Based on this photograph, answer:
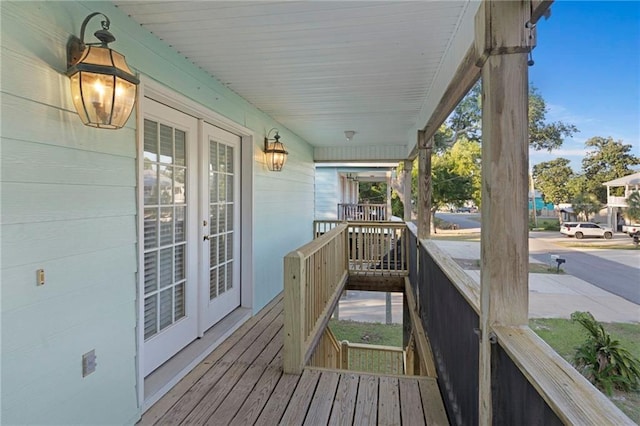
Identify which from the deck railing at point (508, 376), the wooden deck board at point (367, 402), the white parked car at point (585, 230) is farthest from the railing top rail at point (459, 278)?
the wooden deck board at point (367, 402)

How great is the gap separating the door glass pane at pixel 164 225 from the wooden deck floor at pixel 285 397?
54cm

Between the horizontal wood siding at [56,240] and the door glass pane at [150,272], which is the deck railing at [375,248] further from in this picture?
the horizontal wood siding at [56,240]

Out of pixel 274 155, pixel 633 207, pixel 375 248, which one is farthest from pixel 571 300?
pixel 375 248

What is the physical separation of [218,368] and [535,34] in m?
2.88

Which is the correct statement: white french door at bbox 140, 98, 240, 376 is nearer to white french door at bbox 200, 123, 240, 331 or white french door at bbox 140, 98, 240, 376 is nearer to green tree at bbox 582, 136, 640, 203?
white french door at bbox 200, 123, 240, 331

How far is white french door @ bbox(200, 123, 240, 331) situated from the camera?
127 inches

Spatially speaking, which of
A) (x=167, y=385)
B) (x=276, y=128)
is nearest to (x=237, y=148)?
(x=276, y=128)

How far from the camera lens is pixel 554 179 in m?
1.09

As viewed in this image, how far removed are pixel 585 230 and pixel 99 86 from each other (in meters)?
2.01

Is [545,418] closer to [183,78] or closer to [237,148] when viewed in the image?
[183,78]

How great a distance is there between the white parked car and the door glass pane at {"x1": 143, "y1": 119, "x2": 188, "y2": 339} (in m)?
2.38

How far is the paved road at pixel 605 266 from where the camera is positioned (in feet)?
2.60

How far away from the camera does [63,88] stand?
1.62 m

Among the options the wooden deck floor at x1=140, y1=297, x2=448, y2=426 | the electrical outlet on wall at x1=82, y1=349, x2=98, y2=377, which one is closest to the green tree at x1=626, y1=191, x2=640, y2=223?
the wooden deck floor at x1=140, y1=297, x2=448, y2=426
